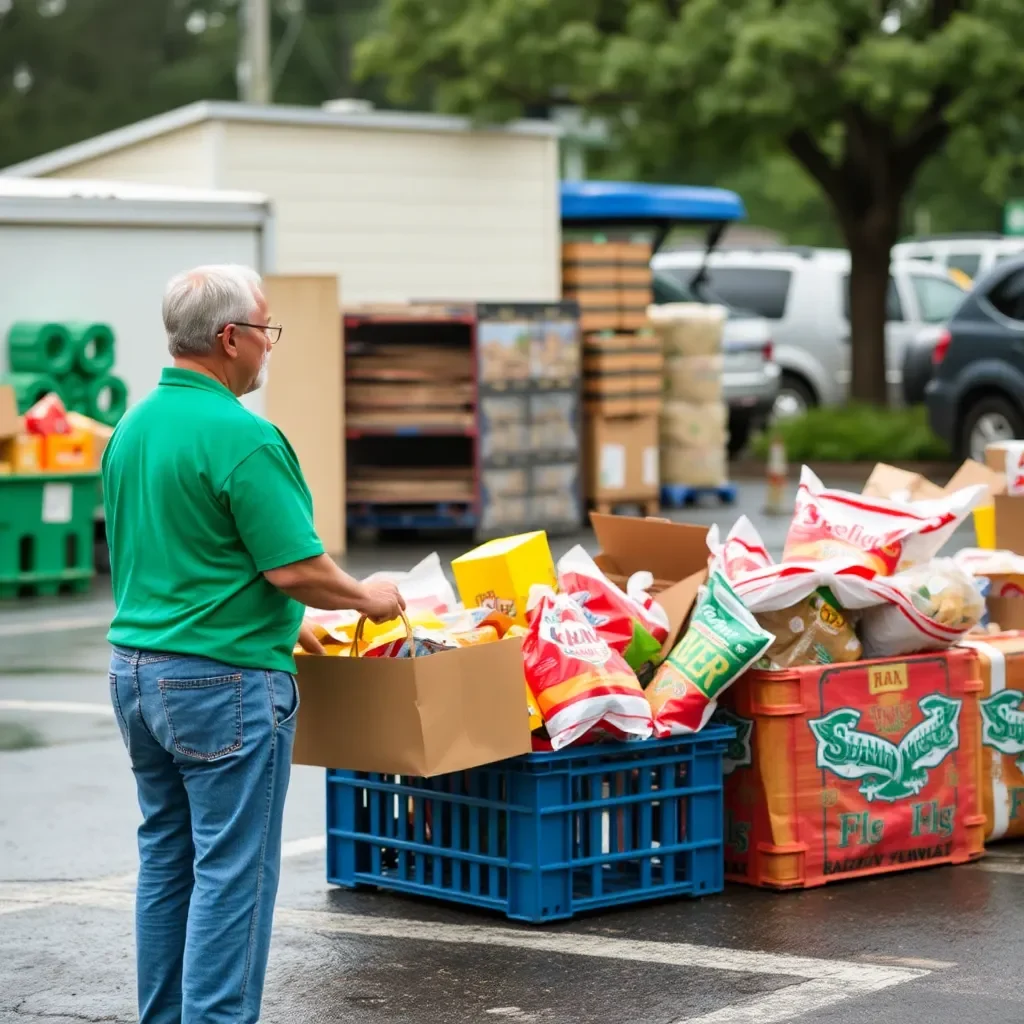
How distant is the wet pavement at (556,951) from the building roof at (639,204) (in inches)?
578

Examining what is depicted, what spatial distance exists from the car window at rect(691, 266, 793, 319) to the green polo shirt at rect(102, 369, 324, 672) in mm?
21280

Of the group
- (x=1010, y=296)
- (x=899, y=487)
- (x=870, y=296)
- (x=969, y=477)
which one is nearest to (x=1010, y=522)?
(x=969, y=477)

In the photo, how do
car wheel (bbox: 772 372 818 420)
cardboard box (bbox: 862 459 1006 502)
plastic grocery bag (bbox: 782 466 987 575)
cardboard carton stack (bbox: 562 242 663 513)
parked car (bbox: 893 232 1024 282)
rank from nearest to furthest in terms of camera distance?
plastic grocery bag (bbox: 782 466 987 575), cardboard box (bbox: 862 459 1006 502), cardboard carton stack (bbox: 562 242 663 513), car wheel (bbox: 772 372 818 420), parked car (bbox: 893 232 1024 282)

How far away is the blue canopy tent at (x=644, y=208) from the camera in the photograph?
21.7 m

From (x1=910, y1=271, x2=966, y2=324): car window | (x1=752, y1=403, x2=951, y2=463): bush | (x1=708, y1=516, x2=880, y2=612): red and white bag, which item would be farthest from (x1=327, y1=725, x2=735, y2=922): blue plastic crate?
(x1=910, y1=271, x2=966, y2=324): car window

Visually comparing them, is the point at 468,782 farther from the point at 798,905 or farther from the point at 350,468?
the point at 350,468

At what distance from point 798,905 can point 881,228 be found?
55.9 feet

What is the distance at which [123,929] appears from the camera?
6.26 metres

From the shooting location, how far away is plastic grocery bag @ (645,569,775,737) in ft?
20.4

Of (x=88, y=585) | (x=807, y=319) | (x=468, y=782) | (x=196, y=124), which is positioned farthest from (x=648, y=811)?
(x=807, y=319)

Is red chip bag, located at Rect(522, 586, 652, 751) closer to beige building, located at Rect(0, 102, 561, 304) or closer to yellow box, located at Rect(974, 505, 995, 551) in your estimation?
yellow box, located at Rect(974, 505, 995, 551)

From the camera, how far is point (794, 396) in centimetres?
2589

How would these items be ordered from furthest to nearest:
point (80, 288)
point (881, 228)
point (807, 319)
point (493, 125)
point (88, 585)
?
point (807, 319)
point (881, 228)
point (493, 125)
point (80, 288)
point (88, 585)

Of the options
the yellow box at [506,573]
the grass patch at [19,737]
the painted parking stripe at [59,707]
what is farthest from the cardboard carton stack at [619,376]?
the yellow box at [506,573]
